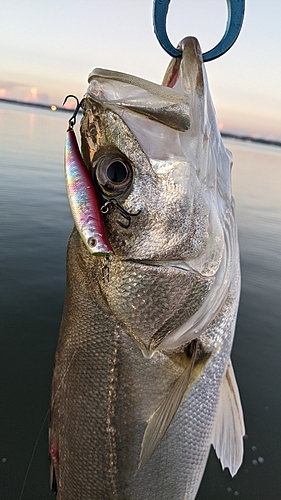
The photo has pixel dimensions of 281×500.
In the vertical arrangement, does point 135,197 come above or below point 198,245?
above

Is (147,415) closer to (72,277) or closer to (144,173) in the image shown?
(72,277)

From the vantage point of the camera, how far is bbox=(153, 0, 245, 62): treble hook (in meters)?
1.32

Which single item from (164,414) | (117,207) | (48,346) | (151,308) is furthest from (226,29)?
(48,346)

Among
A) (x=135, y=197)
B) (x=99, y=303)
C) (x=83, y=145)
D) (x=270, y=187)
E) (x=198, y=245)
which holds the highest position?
(x=83, y=145)

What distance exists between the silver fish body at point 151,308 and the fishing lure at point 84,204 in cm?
8

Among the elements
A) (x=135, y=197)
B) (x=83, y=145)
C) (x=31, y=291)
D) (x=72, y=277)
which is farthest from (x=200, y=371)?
(x=31, y=291)

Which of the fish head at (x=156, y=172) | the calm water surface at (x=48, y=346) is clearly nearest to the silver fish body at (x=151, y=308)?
the fish head at (x=156, y=172)

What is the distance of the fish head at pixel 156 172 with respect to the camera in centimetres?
131

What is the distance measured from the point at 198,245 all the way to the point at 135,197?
31 centimetres

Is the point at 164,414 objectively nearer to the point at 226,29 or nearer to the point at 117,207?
the point at 117,207

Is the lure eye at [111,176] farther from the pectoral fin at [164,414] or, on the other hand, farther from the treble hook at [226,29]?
the pectoral fin at [164,414]

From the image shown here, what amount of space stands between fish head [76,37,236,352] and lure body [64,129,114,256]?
7cm

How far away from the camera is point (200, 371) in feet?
5.33

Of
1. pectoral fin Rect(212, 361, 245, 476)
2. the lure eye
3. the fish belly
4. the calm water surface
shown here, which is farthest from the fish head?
the calm water surface
